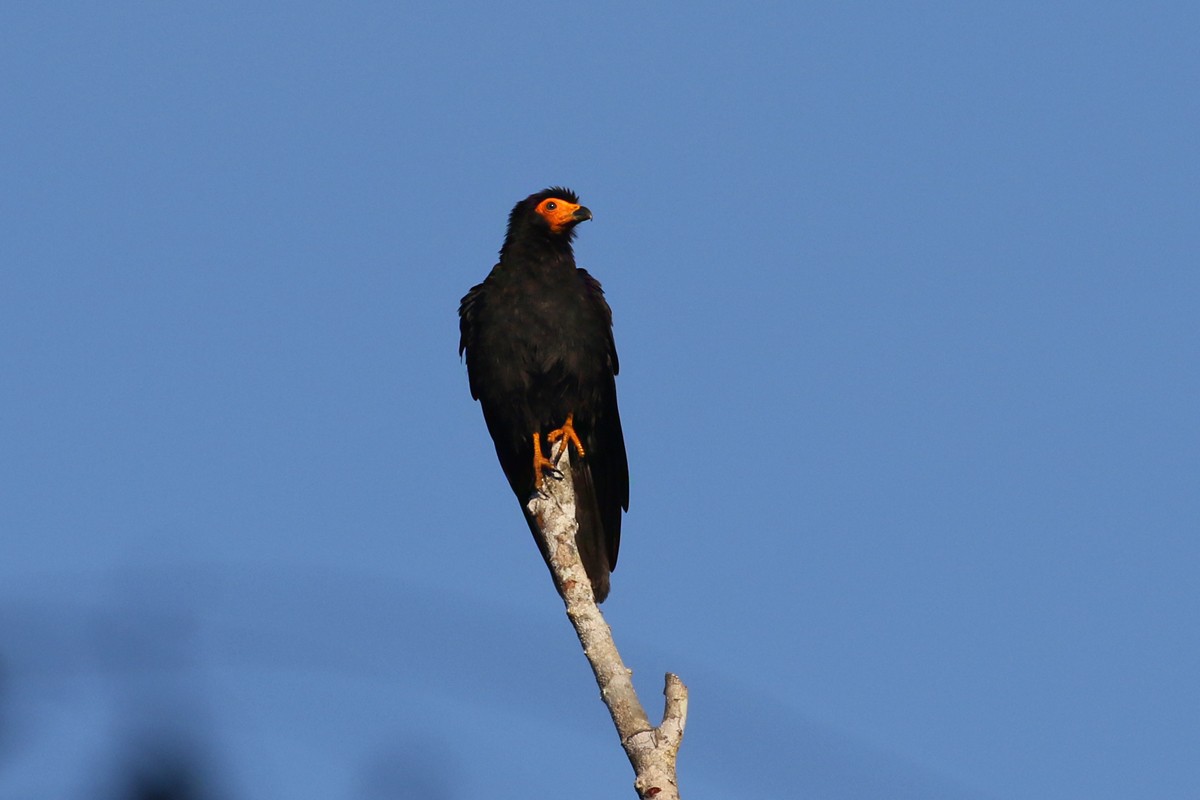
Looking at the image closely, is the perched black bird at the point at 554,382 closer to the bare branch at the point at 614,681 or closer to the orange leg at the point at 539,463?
the orange leg at the point at 539,463

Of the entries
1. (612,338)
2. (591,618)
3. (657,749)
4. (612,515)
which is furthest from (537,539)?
(657,749)

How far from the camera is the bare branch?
3.29 meters

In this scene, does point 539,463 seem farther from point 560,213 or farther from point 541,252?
A: point 560,213

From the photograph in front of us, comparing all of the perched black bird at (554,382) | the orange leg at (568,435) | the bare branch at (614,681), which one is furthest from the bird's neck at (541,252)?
Result: the bare branch at (614,681)

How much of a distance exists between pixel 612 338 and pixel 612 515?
0.85m

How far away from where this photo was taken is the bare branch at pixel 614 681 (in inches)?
129

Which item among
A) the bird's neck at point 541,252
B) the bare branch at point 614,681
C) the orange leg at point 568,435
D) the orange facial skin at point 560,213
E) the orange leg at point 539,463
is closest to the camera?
the bare branch at point 614,681

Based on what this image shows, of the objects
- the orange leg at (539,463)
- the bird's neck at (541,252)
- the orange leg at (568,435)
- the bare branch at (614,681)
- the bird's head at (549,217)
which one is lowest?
the bare branch at (614,681)

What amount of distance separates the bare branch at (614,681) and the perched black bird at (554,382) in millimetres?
1507

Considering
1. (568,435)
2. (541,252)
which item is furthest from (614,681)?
(541,252)

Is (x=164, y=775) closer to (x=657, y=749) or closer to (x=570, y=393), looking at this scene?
(x=657, y=749)

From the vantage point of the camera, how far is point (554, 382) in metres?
6.29

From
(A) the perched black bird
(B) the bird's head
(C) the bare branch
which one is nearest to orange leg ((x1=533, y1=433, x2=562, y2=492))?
(A) the perched black bird

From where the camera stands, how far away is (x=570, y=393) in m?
6.32
